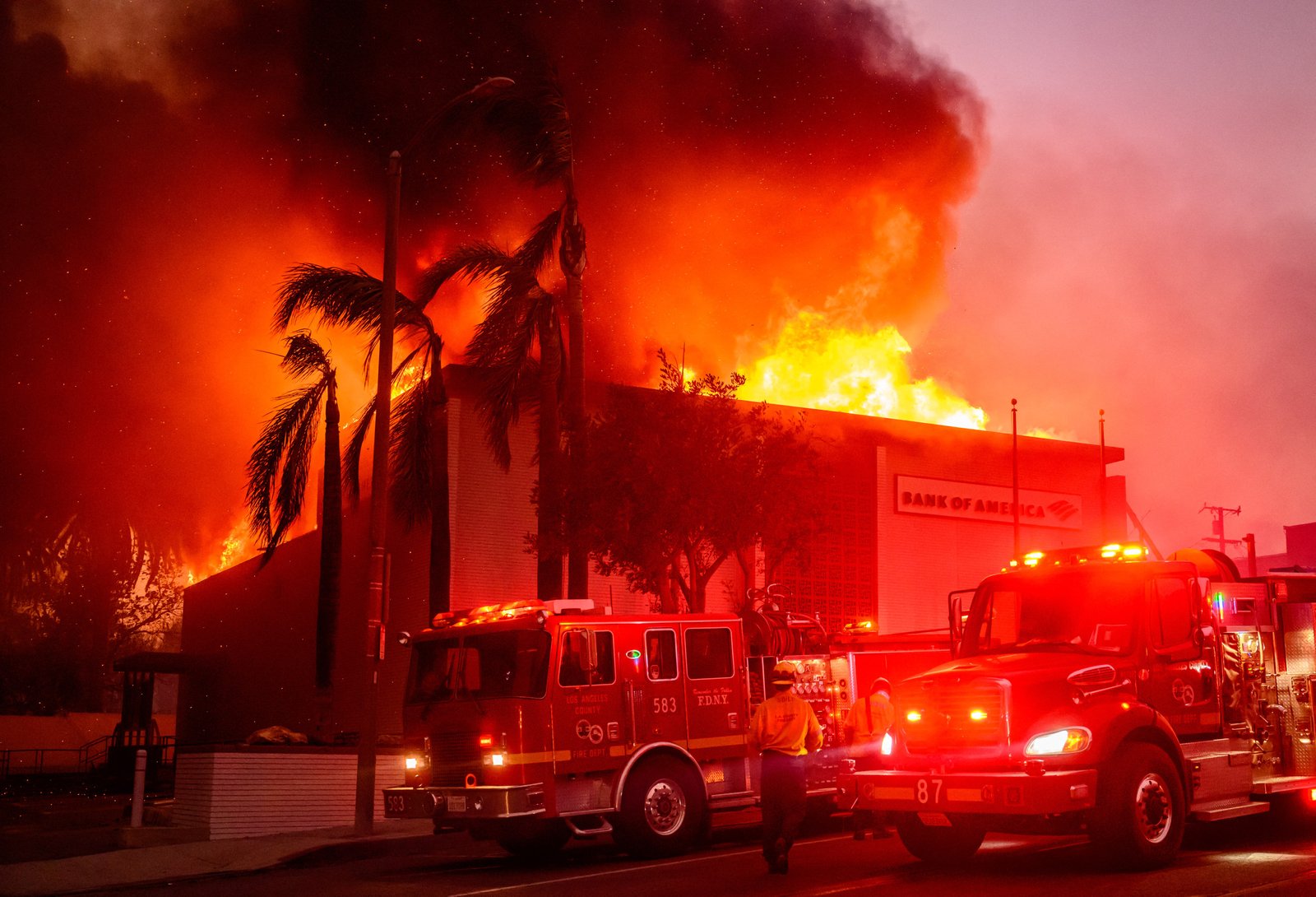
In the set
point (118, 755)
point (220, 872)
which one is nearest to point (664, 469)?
point (220, 872)

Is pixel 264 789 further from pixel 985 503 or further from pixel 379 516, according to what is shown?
pixel 985 503

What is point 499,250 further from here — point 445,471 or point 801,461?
point 801,461

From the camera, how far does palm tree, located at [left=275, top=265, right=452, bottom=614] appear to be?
21828mm

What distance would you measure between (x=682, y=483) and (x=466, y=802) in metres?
7.85

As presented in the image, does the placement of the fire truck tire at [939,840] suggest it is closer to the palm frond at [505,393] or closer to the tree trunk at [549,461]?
the tree trunk at [549,461]

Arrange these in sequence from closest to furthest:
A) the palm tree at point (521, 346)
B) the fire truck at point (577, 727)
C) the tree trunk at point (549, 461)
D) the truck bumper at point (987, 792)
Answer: the truck bumper at point (987, 792)
the fire truck at point (577, 727)
the tree trunk at point (549, 461)
the palm tree at point (521, 346)

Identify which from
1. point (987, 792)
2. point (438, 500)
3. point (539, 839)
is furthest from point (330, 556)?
point (987, 792)

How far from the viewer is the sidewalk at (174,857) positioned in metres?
12.8

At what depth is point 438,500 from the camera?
22797 mm

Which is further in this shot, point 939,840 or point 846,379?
point 846,379

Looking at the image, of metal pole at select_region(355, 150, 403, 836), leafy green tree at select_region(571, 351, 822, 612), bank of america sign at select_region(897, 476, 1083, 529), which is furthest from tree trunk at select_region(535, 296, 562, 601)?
bank of america sign at select_region(897, 476, 1083, 529)

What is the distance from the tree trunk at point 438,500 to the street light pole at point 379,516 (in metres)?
5.05

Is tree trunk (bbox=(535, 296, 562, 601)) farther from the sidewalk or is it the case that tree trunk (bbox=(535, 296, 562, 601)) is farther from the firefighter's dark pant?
the firefighter's dark pant

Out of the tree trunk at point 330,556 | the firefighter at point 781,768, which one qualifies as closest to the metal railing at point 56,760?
the tree trunk at point 330,556
